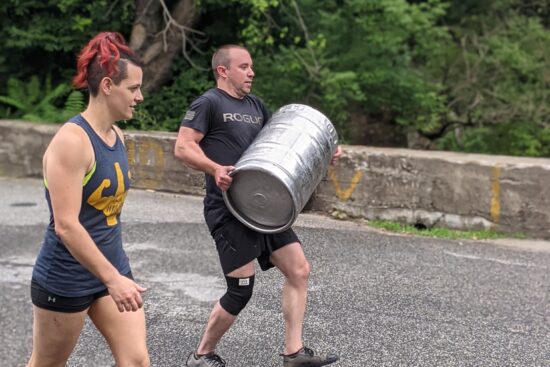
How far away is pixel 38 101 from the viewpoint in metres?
12.2

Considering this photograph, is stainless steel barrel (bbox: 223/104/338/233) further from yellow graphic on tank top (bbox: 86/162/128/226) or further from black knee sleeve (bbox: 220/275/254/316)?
yellow graphic on tank top (bbox: 86/162/128/226)

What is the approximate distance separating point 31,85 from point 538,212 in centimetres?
884

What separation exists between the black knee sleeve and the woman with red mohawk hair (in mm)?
952

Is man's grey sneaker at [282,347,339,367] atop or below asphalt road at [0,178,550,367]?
atop

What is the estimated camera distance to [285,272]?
13.1ft

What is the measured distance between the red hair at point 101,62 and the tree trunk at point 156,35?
975 centimetres

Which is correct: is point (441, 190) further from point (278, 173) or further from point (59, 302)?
point (59, 302)

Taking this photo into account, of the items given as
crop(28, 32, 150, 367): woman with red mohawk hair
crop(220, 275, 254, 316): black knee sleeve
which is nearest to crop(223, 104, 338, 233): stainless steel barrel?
crop(220, 275, 254, 316): black knee sleeve

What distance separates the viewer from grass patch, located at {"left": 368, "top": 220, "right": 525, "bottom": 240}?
693 centimetres

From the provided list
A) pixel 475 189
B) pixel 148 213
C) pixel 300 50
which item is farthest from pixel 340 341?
pixel 300 50

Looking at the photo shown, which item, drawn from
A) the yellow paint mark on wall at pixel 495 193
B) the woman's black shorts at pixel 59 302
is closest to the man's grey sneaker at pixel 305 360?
the woman's black shorts at pixel 59 302

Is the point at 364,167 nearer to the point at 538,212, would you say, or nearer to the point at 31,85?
the point at 538,212

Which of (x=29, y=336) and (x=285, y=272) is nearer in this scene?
(x=285, y=272)

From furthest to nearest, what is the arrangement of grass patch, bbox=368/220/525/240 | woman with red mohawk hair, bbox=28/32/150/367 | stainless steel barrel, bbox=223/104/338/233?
1. grass patch, bbox=368/220/525/240
2. stainless steel barrel, bbox=223/104/338/233
3. woman with red mohawk hair, bbox=28/32/150/367
